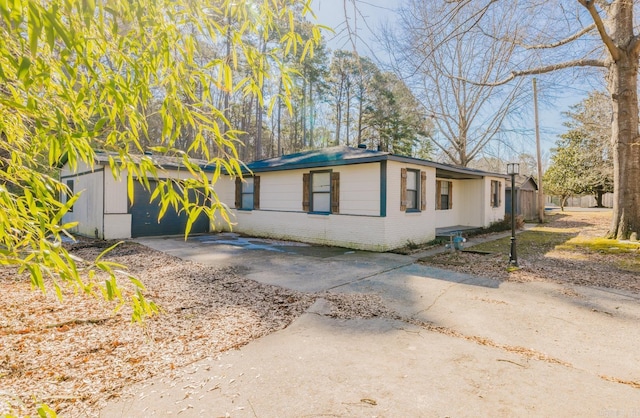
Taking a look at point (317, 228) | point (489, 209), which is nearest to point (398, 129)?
point (489, 209)

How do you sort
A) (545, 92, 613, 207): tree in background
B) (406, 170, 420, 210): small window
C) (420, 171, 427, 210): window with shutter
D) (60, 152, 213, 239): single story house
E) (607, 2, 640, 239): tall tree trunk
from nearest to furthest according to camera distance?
(607, 2, 640, 239): tall tree trunk → (406, 170, 420, 210): small window → (420, 171, 427, 210): window with shutter → (60, 152, 213, 239): single story house → (545, 92, 613, 207): tree in background

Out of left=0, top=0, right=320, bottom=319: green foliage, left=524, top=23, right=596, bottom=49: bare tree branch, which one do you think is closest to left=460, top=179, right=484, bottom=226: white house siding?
left=524, top=23, right=596, bottom=49: bare tree branch

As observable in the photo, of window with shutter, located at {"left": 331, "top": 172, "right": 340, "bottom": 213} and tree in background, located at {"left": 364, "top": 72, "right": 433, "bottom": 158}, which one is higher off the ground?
tree in background, located at {"left": 364, "top": 72, "right": 433, "bottom": 158}

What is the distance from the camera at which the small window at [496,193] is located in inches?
586

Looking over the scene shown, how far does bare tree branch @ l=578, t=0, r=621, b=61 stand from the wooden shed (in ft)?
32.7

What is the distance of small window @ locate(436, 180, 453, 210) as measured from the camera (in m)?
13.3

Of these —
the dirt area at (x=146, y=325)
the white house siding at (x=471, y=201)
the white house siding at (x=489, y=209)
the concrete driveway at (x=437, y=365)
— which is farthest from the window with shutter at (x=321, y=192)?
the white house siding at (x=489, y=209)

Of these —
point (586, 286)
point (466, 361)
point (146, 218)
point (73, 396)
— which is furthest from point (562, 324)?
point (146, 218)

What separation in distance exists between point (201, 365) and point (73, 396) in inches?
34.4

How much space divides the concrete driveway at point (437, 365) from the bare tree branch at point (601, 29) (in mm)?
7369

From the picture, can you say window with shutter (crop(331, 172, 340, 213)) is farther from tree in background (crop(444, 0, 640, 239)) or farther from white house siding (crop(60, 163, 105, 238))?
white house siding (crop(60, 163, 105, 238))

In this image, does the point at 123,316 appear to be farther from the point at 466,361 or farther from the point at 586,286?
the point at 586,286

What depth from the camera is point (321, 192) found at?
10227 millimetres

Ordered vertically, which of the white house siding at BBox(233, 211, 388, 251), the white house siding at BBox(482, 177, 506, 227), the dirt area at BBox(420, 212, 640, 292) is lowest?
the dirt area at BBox(420, 212, 640, 292)
